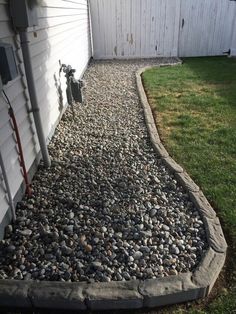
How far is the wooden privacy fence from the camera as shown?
30.7 feet

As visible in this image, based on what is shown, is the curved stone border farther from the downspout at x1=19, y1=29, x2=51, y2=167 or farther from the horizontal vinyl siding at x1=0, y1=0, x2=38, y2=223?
the downspout at x1=19, y1=29, x2=51, y2=167

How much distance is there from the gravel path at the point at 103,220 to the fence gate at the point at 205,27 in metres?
7.03

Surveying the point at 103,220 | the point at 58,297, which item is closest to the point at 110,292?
the point at 58,297

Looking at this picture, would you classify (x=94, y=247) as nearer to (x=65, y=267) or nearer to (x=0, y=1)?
(x=65, y=267)

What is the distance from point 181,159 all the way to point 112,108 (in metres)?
2.09

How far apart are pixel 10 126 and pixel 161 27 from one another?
27.1 feet

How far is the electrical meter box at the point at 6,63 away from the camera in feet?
6.95

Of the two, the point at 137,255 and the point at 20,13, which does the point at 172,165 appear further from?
the point at 20,13

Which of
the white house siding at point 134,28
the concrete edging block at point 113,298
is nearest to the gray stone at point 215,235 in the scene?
the concrete edging block at point 113,298

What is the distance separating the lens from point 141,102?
5.35 metres

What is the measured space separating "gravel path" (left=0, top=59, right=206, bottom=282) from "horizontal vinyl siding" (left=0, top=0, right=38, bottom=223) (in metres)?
0.25

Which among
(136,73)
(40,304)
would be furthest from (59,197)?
(136,73)

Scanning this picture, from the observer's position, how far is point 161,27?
9.63 metres

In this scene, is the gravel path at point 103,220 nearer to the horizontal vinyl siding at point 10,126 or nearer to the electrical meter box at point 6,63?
the horizontal vinyl siding at point 10,126
